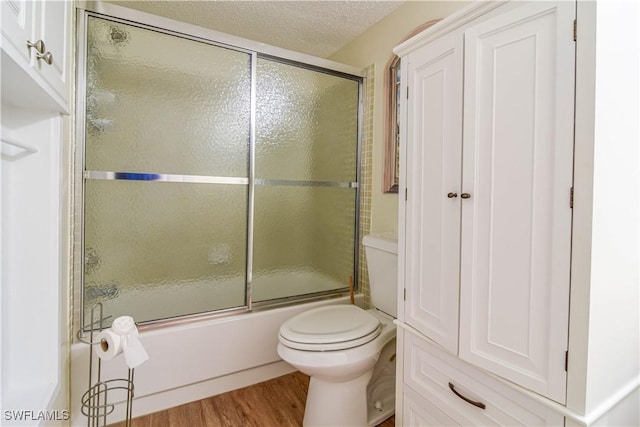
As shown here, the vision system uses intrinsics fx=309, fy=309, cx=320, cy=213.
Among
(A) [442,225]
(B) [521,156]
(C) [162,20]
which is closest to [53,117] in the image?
(C) [162,20]

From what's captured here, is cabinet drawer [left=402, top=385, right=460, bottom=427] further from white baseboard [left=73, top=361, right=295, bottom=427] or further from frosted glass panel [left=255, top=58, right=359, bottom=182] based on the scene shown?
frosted glass panel [left=255, top=58, right=359, bottom=182]

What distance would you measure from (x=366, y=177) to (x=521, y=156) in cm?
138

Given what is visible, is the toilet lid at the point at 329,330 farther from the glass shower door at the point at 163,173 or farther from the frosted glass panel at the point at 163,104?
the frosted glass panel at the point at 163,104

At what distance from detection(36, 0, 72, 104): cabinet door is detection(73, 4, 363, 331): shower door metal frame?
0.23 m

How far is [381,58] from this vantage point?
205 cm

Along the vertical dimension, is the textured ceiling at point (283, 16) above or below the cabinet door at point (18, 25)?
above

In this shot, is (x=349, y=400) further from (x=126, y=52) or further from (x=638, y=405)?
(x=126, y=52)

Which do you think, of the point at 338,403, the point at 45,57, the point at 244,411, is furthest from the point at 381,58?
the point at 244,411

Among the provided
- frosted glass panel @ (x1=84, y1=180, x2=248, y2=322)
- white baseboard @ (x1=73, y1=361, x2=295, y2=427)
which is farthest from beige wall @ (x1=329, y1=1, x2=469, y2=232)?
white baseboard @ (x1=73, y1=361, x2=295, y2=427)

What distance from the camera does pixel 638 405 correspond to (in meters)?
0.97

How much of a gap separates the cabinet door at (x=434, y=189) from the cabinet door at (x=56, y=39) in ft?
3.85

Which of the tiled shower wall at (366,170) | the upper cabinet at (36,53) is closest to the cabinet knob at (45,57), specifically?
the upper cabinet at (36,53)

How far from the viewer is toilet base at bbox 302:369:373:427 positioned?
4.61 feet

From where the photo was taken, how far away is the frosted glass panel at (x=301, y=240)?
1.92 meters
